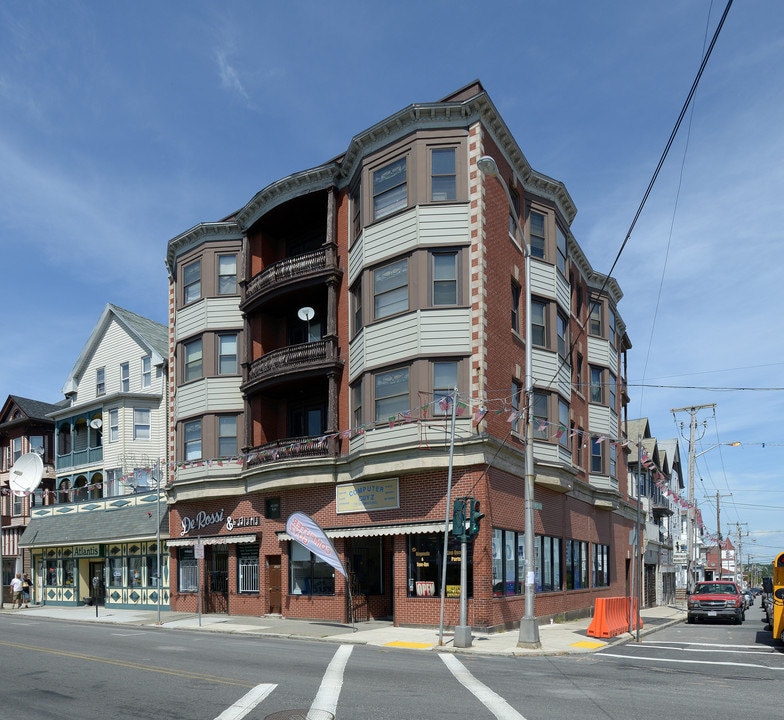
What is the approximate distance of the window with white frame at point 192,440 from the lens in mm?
32469

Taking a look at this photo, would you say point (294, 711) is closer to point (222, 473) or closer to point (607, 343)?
point (222, 473)

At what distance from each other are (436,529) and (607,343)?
61.0ft

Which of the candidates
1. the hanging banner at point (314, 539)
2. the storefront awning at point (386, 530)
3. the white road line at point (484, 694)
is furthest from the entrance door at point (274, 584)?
the white road line at point (484, 694)

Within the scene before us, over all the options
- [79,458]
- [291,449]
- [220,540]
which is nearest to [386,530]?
[291,449]

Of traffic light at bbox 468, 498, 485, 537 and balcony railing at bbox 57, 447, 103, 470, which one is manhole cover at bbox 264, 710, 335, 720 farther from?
balcony railing at bbox 57, 447, 103, 470

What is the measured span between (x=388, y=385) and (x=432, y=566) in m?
5.56

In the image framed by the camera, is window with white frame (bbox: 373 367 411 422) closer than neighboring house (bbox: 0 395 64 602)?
Yes

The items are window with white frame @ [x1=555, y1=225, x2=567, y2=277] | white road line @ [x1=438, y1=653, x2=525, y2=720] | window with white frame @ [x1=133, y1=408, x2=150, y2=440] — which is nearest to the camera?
white road line @ [x1=438, y1=653, x2=525, y2=720]

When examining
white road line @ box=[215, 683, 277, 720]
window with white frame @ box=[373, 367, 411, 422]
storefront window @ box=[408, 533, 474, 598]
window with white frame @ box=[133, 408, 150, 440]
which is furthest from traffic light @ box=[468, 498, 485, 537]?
window with white frame @ box=[133, 408, 150, 440]

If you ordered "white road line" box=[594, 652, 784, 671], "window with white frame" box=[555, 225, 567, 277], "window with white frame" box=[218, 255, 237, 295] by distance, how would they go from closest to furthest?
"white road line" box=[594, 652, 784, 671], "window with white frame" box=[555, 225, 567, 277], "window with white frame" box=[218, 255, 237, 295]

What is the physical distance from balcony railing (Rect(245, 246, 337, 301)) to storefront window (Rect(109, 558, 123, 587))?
48.9 ft

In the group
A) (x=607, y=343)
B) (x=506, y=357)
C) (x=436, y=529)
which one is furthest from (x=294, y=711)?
(x=607, y=343)

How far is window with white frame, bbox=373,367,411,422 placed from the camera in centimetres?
2442

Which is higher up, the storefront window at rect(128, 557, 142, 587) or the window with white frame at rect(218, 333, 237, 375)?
the window with white frame at rect(218, 333, 237, 375)
